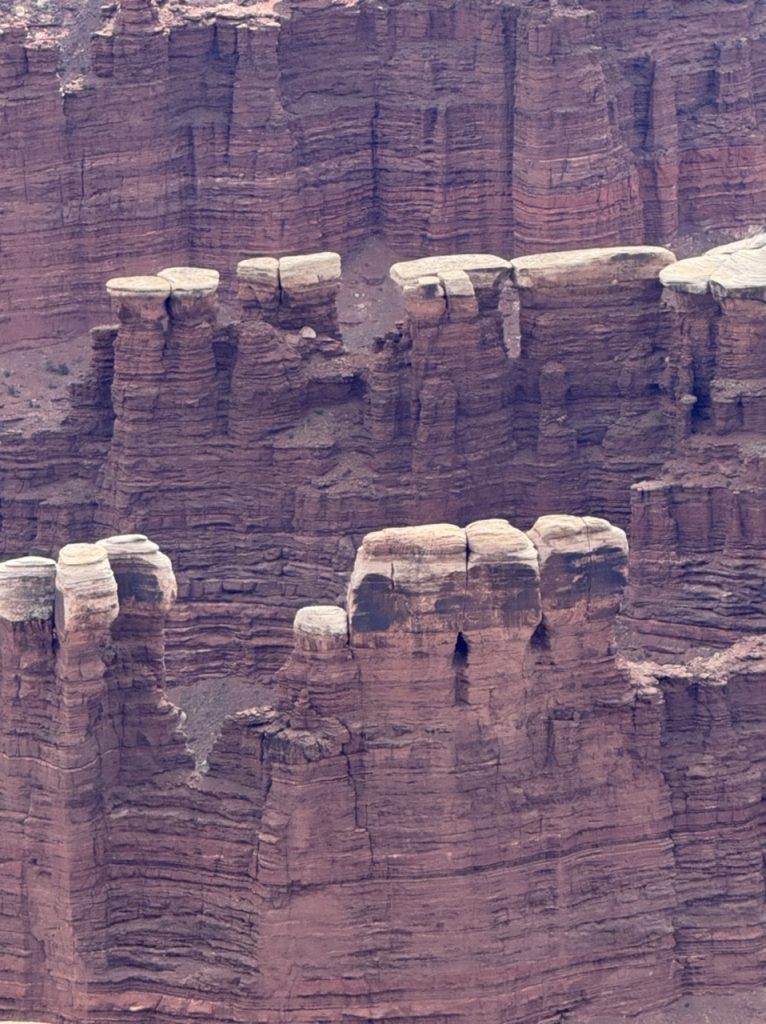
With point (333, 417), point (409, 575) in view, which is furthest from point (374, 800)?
point (333, 417)

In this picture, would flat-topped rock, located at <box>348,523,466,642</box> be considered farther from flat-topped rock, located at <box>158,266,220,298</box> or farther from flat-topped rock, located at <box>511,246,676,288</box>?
flat-topped rock, located at <box>511,246,676,288</box>

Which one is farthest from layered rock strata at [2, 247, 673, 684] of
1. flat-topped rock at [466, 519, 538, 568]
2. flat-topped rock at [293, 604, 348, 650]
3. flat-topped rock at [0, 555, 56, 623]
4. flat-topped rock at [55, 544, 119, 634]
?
flat-topped rock at [55, 544, 119, 634]

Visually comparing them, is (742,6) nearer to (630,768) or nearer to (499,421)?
(499,421)

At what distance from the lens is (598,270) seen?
8056cm

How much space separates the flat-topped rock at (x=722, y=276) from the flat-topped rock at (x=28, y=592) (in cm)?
1362

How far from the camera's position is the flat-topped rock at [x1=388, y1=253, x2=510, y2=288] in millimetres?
79875

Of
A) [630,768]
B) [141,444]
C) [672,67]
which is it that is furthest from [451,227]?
[630,768]

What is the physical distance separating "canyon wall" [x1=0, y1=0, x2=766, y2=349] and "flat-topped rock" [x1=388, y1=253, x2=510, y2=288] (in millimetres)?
9044

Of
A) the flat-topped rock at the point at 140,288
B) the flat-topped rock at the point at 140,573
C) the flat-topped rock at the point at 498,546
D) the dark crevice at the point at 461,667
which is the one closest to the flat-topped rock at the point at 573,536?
the flat-topped rock at the point at 498,546

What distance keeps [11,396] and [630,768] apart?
18.4m

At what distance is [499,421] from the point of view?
8125 centimetres

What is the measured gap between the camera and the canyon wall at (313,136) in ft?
291

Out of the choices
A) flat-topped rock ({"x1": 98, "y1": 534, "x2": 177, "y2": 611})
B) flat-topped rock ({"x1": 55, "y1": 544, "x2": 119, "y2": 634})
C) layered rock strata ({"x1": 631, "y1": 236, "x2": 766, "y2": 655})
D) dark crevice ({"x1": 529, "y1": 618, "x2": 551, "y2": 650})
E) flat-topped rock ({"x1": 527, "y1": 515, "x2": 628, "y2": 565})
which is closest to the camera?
flat-topped rock ({"x1": 55, "y1": 544, "x2": 119, "y2": 634})

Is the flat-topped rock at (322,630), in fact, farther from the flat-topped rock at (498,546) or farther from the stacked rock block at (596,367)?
the stacked rock block at (596,367)
